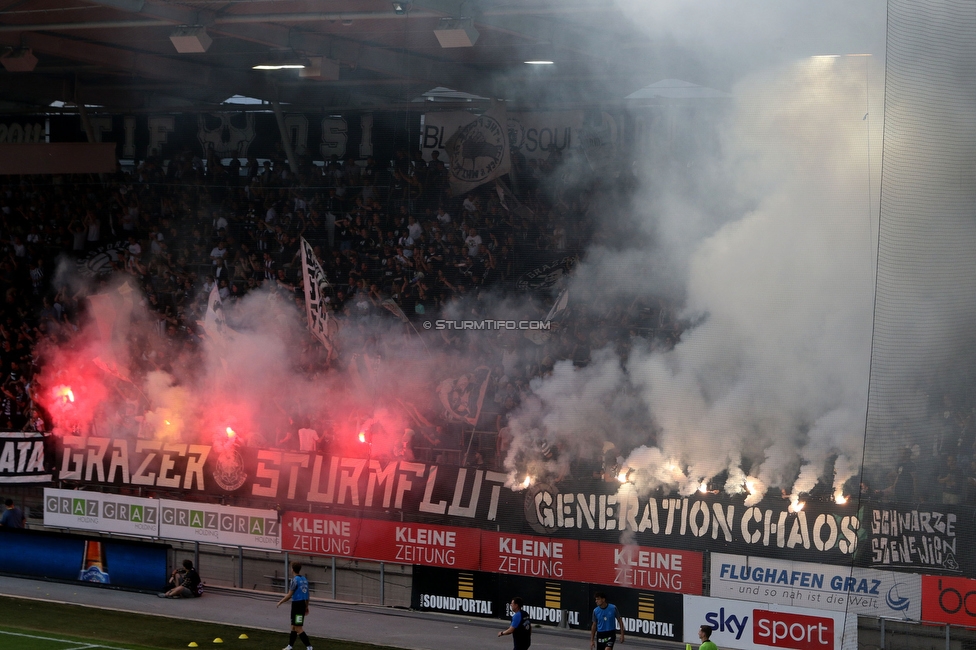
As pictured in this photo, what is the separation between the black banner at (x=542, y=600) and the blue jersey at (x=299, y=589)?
2.02 metres

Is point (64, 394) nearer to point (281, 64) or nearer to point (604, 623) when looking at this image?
point (281, 64)

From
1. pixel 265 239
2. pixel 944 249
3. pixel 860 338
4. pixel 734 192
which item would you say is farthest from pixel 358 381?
pixel 944 249

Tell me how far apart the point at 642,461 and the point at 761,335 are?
2.01 metres

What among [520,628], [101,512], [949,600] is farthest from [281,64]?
[949,600]

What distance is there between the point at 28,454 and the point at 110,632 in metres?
4.67

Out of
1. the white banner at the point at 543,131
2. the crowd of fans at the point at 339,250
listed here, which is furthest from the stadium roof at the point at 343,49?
the crowd of fans at the point at 339,250

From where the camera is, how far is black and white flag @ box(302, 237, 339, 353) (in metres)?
16.3

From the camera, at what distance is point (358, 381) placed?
1623 centimetres

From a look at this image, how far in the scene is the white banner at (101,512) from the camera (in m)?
16.1

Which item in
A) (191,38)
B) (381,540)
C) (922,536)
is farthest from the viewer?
(191,38)

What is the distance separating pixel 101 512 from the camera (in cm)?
1634

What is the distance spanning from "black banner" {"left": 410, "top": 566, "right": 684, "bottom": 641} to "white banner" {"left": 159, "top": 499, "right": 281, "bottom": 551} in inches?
90.6

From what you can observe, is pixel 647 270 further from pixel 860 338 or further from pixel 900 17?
pixel 900 17

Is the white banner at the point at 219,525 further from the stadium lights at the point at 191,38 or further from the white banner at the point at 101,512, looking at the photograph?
the stadium lights at the point at 191,38
